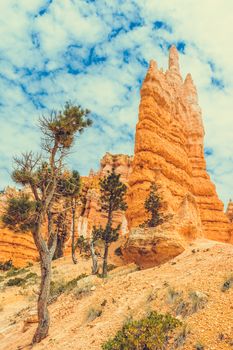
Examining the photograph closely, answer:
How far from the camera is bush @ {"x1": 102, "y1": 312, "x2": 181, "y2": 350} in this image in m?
8.04

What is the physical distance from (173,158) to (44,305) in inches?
1231

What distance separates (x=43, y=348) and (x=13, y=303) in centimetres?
1323

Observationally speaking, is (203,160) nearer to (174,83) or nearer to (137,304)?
(174,83)

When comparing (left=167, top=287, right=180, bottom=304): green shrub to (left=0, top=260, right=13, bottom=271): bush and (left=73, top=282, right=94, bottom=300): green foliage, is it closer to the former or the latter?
(left=73, top=282, right=94, bottom=300): green foliage

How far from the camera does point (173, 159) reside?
135ft

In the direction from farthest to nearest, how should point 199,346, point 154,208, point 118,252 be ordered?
point 118,252, point 154,208, point 199,346

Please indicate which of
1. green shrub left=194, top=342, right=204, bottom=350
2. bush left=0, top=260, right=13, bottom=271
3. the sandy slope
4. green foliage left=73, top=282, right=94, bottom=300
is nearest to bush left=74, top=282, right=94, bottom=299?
green foliage left=73, top=282, right=94, bottom=300

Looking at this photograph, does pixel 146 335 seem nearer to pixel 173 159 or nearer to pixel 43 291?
Result: pixel 43 291

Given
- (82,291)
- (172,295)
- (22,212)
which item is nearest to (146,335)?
(172,295)

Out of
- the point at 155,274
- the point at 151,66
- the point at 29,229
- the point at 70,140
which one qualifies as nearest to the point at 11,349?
the point at 29,229

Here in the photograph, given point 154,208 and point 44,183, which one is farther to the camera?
A: point 154,208

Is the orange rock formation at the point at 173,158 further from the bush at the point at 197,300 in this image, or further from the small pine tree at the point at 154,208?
the bush at the point at 197,300

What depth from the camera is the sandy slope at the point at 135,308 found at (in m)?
9.01

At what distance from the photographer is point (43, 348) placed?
1142cm
